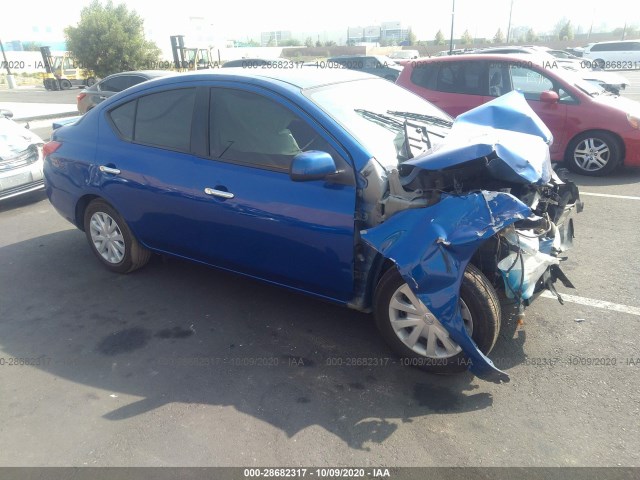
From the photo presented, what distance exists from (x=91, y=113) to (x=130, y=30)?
97.6ft

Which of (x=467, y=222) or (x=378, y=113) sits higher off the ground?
(x=378, y=113)

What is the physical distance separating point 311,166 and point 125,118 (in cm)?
208

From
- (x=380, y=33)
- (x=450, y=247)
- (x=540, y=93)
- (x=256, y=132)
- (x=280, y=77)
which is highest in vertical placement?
(x=380, y=33)

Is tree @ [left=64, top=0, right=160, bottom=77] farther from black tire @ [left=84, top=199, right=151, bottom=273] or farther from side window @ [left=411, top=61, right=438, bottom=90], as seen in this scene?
black tire @ [left=84, top=199, right=151, bottom=273]

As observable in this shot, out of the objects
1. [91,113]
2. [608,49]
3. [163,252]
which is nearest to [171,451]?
[163,252]

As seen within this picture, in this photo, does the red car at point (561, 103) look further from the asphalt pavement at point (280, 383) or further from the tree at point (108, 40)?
the tree at point (108, 40)

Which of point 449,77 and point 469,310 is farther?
point 449,77

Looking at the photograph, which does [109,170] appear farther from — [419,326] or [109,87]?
[109,87]

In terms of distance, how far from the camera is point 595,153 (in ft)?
23.5

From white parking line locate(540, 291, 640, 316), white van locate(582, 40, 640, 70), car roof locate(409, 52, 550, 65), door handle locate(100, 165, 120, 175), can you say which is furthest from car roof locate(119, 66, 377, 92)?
white van locate(582, 40, 640, 70)

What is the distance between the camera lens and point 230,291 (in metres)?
4.21

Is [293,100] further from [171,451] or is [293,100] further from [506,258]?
[171,451]

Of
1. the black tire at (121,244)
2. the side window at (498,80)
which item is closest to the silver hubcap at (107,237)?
the black tire at (121,244)

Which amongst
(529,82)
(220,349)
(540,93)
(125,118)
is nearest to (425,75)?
(529,82)
